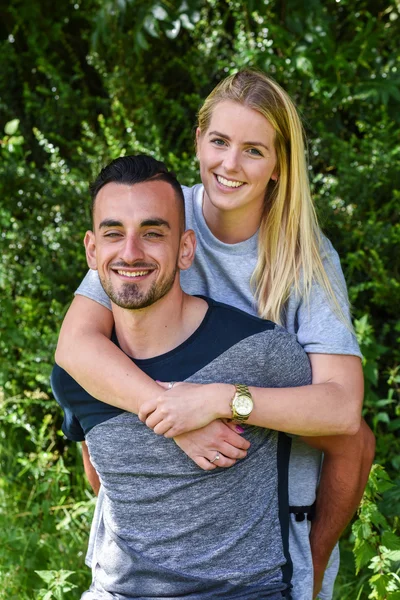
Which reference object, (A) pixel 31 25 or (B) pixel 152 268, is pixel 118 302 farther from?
(A) pixel 31 25

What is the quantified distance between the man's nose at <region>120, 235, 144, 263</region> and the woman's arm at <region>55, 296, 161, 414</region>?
10.8 inches

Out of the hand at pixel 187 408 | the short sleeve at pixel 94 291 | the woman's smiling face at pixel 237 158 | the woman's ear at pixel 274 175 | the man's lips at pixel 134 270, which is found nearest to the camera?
the hand at pixel 187 408

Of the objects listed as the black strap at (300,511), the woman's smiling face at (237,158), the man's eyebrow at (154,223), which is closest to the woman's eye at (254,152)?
the woman's smiling face at (237,158)

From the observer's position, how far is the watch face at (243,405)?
7.37ft

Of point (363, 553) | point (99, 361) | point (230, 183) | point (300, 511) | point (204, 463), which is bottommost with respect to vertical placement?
point (363, 553)

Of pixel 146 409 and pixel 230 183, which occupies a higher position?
pixel 230 183

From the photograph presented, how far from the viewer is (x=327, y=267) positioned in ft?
9.04

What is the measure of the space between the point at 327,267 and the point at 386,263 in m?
1.51

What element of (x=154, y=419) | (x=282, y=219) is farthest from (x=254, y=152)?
(x=154, y=419)

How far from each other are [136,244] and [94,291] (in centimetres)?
37

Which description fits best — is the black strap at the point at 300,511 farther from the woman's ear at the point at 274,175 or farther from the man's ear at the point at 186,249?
the woman's ear at the point at 274,175

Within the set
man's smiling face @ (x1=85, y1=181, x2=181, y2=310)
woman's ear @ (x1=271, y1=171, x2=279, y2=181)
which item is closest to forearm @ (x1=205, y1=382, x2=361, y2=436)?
man's smiling face @ (x1=85, y1=181, x2=181, y2=310)

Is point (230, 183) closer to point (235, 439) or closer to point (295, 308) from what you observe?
point (295, 308)

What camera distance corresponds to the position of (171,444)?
2346 mm
